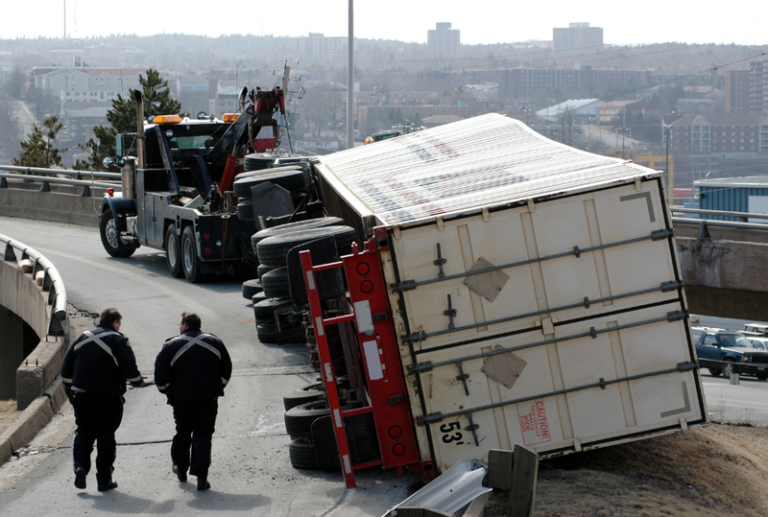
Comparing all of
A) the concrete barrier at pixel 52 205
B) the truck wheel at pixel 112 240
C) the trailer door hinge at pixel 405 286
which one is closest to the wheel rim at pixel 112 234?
the truck wheel at pixel 112 240

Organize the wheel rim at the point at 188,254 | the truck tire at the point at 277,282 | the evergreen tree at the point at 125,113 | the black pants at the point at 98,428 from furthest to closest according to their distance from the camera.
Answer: the evergreen tree at the point at 125,113 < the wheel rim at the point at 188,254 < the truck tire at the point at 277,282 < the black pants at the point at 98,428

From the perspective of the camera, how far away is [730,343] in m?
28.5

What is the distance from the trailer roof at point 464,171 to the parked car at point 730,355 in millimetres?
16792

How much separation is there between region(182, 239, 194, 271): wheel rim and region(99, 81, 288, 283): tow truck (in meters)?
0.02

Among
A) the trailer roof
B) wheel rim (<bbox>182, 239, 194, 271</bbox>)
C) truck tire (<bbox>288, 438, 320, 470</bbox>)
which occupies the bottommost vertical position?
truck tire (<bbox>288, 438, 320, 470</bbox>)

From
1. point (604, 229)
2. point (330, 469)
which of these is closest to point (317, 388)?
point (330, 469)

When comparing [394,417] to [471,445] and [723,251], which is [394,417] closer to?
[471,445]

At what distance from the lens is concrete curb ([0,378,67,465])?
8344 mm

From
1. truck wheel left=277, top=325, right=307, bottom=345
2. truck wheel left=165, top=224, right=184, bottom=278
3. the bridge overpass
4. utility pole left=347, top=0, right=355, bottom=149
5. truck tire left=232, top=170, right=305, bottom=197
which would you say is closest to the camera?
truck wheel left=277, top=325, right=307, bottom=345

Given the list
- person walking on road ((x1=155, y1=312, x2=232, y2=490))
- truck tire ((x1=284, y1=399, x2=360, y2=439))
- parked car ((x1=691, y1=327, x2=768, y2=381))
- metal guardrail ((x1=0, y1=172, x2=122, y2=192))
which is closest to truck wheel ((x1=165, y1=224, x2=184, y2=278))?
metal guardrail ((x1=0, y1=172, x2=122, y2=192))

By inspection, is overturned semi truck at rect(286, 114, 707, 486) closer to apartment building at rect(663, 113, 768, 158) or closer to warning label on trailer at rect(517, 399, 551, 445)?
warning label on trailer at rect(517, 399, 551, 445)

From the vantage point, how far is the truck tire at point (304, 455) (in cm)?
767

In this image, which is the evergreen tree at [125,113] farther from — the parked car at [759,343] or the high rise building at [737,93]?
the high rise building at [737,93]

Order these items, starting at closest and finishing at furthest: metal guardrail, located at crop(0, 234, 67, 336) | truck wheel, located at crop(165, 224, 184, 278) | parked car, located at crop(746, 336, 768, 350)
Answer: metal guardrail, located at crop(0, 234, 67, 336) → truck wheel, located at crop(165, 224, 184, 278) → parked car, located at crop(746, 336, 768, 350)
